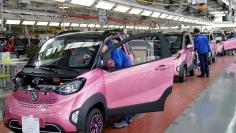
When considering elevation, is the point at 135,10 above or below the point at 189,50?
above

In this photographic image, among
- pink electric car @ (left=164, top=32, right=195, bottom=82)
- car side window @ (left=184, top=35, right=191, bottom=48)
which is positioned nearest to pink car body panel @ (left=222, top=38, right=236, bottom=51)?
pink electric car @ (left=164, top=32, right=195, bottom=82)

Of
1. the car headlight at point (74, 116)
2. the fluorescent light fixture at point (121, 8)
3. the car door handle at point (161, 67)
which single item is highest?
the fluorescent light fixture at point (121, 8)

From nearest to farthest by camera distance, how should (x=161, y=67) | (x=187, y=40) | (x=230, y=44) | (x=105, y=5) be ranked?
(x=161, y=67) → (x=105, y=5) → (x=187, y=40) → (x=230, y=44)

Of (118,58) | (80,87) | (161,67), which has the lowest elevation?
(80,87)

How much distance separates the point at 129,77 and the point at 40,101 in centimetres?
144

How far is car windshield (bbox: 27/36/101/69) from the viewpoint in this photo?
17.2ft

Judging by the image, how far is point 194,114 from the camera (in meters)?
6.75

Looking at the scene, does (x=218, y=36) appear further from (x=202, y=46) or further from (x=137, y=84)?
(x=137, y=84)

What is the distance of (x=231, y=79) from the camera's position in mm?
11648

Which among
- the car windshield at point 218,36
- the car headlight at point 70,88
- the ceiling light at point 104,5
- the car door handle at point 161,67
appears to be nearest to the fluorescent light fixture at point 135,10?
the ceiling light at point 104,5

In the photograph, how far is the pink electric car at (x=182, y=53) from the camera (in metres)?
11.1

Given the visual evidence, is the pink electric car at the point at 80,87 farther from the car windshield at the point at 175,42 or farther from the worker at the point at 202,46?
the worker at the point at 202,46

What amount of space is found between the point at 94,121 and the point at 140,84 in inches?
41.8

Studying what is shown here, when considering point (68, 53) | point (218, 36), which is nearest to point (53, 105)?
point (68, 53)
